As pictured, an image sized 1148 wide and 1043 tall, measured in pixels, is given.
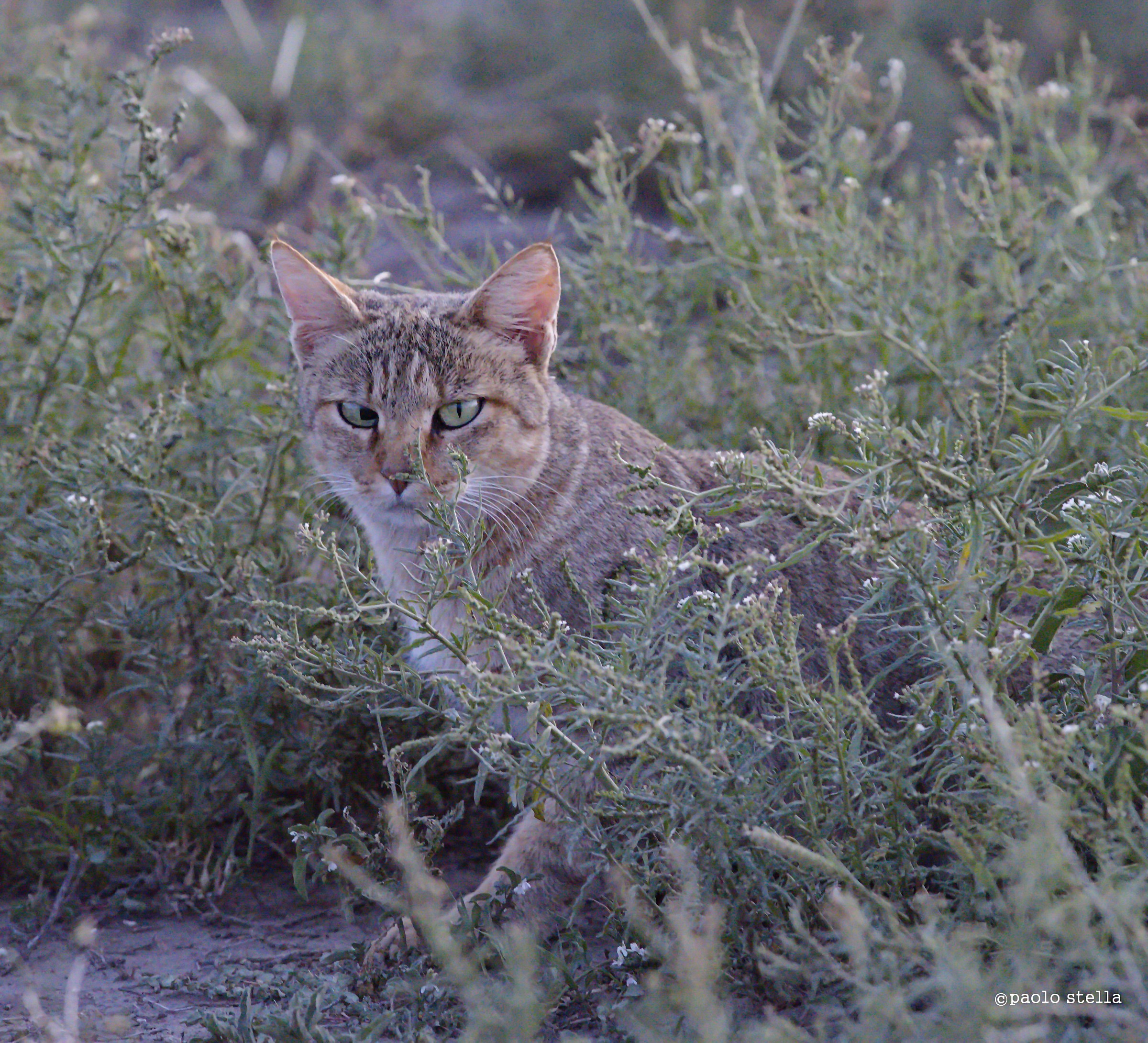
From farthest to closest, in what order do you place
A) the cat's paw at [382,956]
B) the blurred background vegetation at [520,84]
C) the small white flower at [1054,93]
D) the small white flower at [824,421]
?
the blurred background vegetation at [520,84], the small white flower at [1054,93], the cat's paw at [382,956], the small white flower at [824,421]

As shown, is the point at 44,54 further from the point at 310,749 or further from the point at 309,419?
the point at 310,749

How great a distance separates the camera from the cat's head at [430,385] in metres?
3.42

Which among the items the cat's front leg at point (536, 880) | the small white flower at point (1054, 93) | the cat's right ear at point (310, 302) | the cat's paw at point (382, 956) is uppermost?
the small white flower at point (1054, 93)

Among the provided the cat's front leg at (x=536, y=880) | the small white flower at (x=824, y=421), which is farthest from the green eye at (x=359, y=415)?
the small white flower at (x=824, y=421)

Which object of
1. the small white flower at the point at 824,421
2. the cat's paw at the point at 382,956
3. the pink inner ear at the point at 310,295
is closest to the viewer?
the small white flower at the point at 824,421

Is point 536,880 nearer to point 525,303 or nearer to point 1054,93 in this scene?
point 525,303

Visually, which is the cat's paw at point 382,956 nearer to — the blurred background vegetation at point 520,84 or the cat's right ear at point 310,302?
the cat's right ear at point 310,302

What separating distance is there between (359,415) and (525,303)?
1.89ft

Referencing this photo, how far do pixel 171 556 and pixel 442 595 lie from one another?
1328 mm

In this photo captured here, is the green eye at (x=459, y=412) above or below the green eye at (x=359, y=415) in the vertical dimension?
above

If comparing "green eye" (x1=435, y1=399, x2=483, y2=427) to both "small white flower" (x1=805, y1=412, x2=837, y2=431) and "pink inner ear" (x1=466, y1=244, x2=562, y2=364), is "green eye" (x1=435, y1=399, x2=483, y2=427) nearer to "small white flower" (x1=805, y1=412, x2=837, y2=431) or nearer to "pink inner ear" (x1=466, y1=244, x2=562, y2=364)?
"pink inner ear" (x1=466, y1=244, x2=562, y2=364)

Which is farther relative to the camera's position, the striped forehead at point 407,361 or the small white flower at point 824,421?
the striped forehead at point 407,361

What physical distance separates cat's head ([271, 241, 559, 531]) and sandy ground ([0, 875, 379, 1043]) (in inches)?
44.1

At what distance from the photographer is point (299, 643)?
2.62 m
